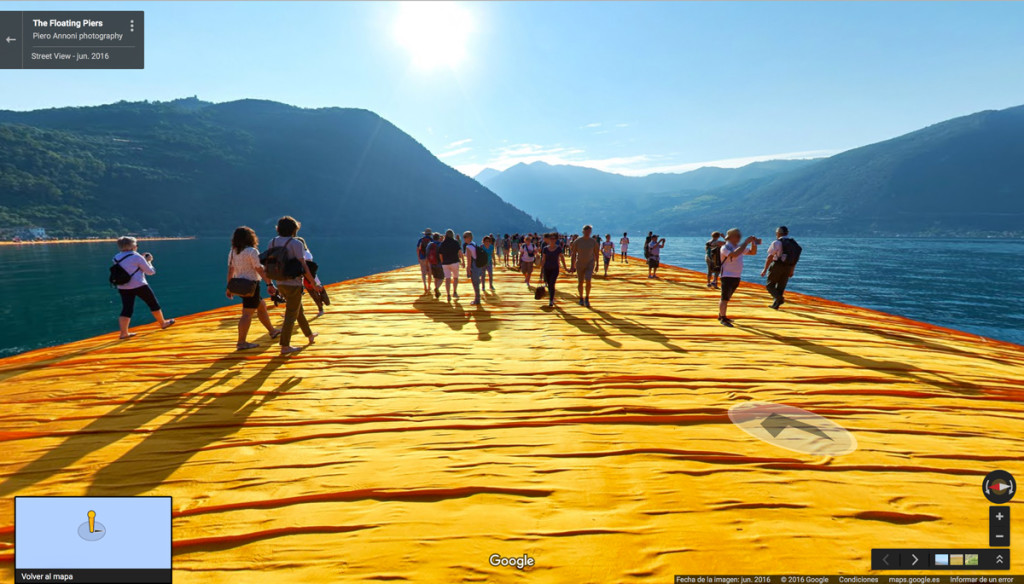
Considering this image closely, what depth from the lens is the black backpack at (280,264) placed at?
16.5 feet

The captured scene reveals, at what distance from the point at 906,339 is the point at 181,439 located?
393 inches

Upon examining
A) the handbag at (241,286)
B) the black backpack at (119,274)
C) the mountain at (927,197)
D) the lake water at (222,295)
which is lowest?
the lake water at (222,295)

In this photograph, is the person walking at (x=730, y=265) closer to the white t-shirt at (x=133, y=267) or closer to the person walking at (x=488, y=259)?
the person walking at (x=488, y=259)

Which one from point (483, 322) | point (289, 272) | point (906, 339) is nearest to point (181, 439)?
point (289, 272)

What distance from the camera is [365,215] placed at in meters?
158

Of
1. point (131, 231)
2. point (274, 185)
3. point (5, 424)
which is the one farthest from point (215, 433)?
point (274, 185)

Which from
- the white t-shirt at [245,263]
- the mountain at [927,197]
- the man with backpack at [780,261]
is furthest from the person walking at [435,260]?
the mountain at [927,197]

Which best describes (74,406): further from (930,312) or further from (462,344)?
(930,312)

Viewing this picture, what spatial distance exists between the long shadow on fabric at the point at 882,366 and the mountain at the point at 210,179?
461 ft

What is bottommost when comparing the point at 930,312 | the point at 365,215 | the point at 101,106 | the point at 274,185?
the point at 930,312

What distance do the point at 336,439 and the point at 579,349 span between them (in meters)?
3.52

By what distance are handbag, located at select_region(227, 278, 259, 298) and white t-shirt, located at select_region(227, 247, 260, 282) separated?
59 millimetres

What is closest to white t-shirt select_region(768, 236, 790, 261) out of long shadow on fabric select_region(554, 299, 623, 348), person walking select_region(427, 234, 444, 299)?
long shadow on fabric select_region(554, 299, 623, 348)
